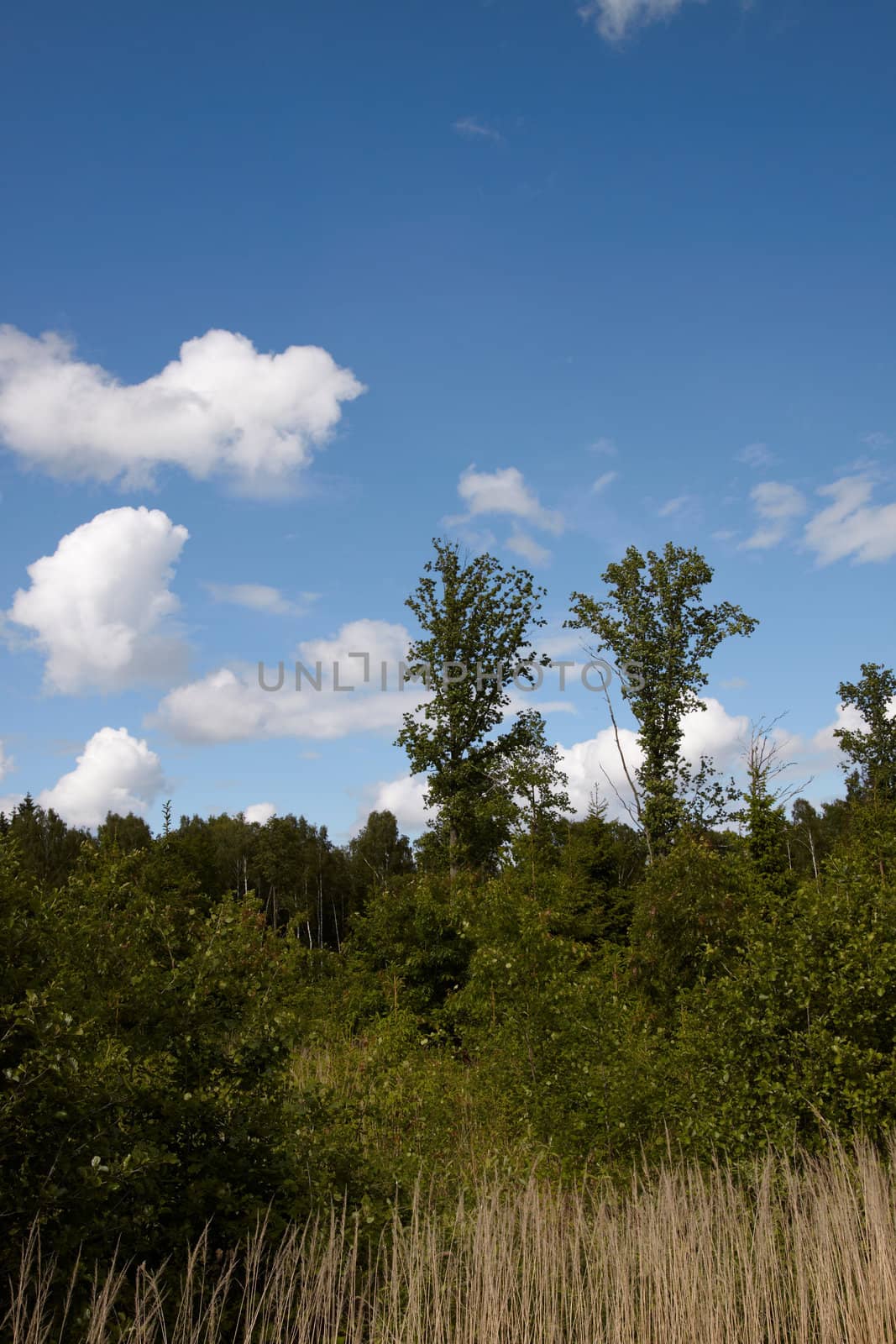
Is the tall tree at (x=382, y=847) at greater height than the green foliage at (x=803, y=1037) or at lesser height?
greater

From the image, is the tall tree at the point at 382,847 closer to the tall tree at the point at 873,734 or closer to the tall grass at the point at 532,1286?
the tall tree at the point at 873,734

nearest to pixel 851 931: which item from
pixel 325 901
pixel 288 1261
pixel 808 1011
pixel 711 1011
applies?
pixel 808 1011

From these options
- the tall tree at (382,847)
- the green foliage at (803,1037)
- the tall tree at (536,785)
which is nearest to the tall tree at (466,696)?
the tall tree at (536,785)

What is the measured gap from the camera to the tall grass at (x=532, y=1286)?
13.6 ft

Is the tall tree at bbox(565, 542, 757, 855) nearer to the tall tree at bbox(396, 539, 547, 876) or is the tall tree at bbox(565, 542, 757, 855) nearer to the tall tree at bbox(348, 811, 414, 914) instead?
the tall tree at bbox(396, 539, 547, 876)

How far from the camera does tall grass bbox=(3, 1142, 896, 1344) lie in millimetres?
4152

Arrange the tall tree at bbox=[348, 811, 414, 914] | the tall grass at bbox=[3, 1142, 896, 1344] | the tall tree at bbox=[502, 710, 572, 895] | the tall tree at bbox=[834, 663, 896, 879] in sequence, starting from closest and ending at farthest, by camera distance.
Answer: the tall grass at bbox=[3, 1142, 896, 1344] < the tall tree at bbox=[502, 710, 572, 895] < the tall tree at bbox=[834, 663, 896, 879] < the tall tree at bbox=[348, 811, 414, 914]

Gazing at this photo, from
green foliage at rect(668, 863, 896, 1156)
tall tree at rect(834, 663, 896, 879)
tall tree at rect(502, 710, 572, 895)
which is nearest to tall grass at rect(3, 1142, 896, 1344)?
green foliage at rect(668, 863, 896, 1156)

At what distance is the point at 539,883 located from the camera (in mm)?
17094

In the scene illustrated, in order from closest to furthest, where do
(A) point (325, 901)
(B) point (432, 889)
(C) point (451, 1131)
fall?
(C) point (451, 1131)
(B) point (432, 889)
(A) point (325, 901)

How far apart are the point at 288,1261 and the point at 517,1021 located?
17.3 ft

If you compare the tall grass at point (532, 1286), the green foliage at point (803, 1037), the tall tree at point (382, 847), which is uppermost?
the tall tree at point (382, 847)

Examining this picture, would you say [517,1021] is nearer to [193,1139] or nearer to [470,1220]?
[470,1220]

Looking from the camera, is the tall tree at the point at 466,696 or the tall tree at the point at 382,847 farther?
the tall tree at the point at 382,847
